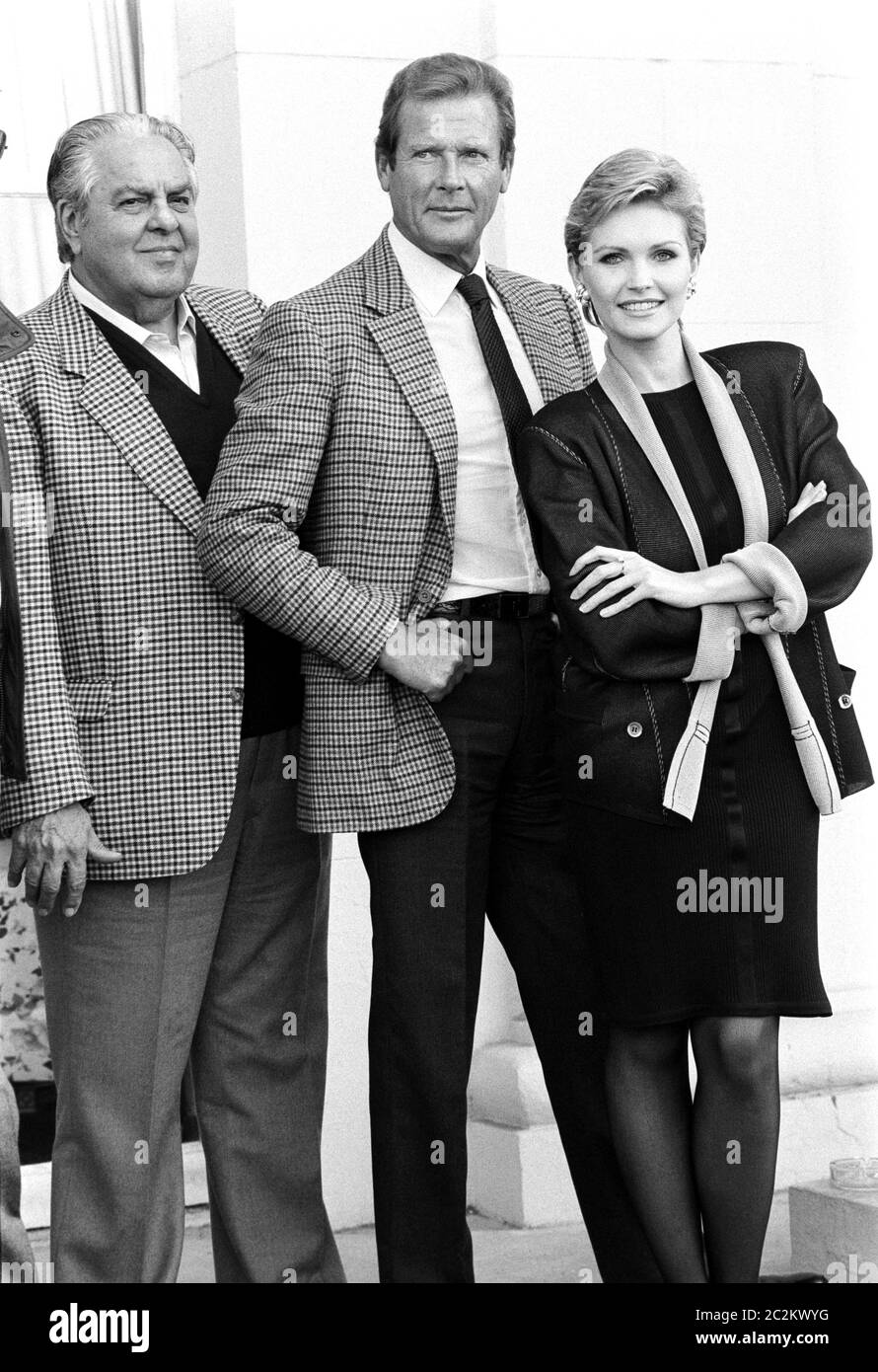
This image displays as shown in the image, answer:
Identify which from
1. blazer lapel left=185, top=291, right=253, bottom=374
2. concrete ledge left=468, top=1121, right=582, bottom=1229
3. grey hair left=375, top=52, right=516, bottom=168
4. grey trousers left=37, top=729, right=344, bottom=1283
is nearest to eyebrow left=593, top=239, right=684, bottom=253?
grey hair left=375, top=52, right=516, bottom=168

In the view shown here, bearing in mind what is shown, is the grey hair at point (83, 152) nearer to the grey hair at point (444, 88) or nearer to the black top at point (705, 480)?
the grey hair at point (444, 88)

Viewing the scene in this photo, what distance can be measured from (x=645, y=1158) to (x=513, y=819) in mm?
601

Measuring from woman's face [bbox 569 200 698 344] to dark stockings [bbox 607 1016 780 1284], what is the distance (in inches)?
43.9

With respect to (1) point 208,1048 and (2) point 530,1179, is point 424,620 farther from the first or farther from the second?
(2) point 530,1179

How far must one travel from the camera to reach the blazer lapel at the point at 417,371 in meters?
3.22

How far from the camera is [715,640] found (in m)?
3.03

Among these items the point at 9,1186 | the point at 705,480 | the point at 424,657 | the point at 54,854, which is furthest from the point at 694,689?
the point at 9,1186

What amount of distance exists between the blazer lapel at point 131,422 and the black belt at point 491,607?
1.46 ft

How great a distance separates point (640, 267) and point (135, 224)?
0.86m

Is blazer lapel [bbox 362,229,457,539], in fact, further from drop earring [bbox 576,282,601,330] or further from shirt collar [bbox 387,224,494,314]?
drop earring [bbox 576,282,601,330]

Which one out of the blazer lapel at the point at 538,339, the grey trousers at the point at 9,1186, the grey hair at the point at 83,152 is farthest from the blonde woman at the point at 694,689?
the grey trousers at the point at 9,1186

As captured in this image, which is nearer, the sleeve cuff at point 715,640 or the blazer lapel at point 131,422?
the sleeve cuff at point 715,640

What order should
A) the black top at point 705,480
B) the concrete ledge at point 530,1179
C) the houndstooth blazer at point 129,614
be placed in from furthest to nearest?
the concrete ledge at point 530,1179
the houndstooth blazer at point 129,614
the black top at point 705,480

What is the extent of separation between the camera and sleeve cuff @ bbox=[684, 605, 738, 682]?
119 inches
